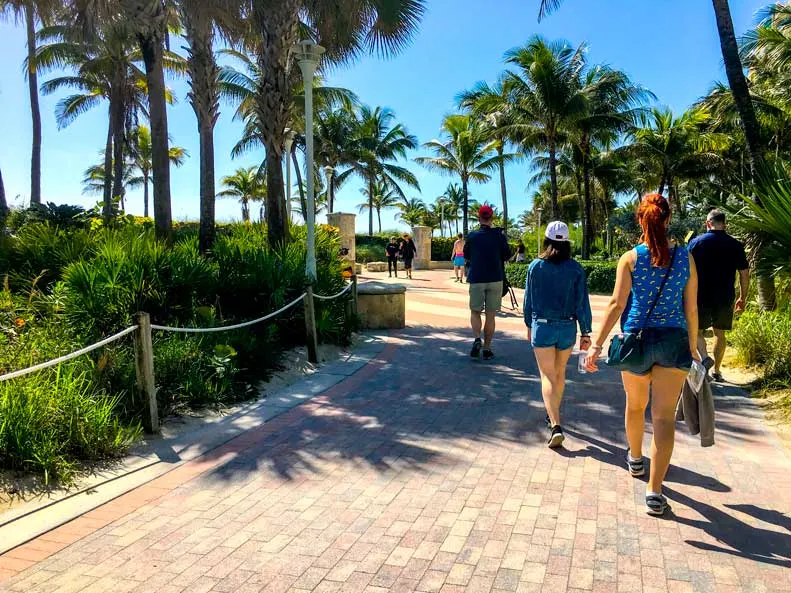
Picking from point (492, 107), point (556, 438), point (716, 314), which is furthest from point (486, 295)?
point (492, 107)

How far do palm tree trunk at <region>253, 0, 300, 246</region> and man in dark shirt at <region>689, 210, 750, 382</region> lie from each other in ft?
22.5

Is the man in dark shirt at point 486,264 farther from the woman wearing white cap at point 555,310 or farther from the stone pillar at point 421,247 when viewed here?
the stone pillar at point 421,247

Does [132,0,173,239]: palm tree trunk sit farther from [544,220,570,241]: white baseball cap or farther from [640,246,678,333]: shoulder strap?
[640,246,678,333]: shoulder strap

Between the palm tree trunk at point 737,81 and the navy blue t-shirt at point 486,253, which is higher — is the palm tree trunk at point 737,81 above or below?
above

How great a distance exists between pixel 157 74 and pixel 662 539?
34.0 feet

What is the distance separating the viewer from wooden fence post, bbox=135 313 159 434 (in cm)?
482

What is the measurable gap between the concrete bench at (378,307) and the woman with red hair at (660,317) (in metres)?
7.16

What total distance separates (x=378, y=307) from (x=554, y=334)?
6.09m

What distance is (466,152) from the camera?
35344 mm

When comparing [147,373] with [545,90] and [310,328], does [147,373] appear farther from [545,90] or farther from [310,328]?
[545,90]

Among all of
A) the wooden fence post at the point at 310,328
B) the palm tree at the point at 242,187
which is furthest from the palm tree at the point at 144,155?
the wooden fence post at the point at 310,328

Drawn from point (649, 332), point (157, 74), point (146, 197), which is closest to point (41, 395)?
point (649, 332)

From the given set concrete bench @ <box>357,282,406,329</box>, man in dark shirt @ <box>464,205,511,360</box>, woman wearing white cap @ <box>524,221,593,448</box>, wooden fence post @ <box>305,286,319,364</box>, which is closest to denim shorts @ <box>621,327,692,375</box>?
woman wearing white cap @ <box>524,221,593,448</box>

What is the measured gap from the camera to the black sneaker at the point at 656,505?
11.2 feet
